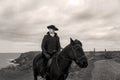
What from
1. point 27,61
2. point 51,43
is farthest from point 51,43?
point 27,61

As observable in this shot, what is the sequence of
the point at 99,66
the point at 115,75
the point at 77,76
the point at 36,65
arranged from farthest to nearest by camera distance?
the point at 77,76, the point at 99,66, the point at 115,75, the point at 36,65

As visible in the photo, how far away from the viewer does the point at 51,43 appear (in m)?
12.4

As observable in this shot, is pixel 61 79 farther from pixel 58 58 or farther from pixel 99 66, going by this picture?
pixel 99 66

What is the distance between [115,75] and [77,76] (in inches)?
209

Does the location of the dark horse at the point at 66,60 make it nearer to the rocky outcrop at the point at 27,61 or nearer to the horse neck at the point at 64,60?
the horse neck at the point at 64,60

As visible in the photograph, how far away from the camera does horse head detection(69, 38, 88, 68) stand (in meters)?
10.4

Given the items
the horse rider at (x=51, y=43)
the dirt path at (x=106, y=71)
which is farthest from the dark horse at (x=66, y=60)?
the dirt path at (x=106, y=71)

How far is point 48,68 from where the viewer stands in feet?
40.1

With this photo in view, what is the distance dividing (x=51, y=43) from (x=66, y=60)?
138 centimetres

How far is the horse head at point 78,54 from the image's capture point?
10.4 meters

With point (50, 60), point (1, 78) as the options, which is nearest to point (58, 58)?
point (50, 60)

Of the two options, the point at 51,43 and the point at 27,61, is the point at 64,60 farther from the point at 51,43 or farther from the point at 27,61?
the point at 27,61

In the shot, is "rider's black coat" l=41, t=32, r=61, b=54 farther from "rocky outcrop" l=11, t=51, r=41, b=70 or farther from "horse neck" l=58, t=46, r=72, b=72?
"rocky outcrop" l=11, t=51, r=41, b=70

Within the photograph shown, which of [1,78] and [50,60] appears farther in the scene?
[1,78]
